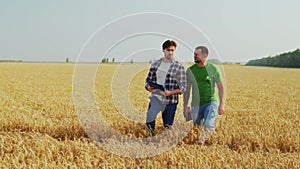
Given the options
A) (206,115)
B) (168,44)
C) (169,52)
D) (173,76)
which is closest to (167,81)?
(173,76)

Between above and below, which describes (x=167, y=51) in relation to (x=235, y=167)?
above

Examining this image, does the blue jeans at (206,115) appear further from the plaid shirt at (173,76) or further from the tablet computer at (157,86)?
the tablet computer at (157,86)

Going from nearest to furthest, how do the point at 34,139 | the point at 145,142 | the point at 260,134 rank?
the point at 34,139 → the point at 145,142 → the point at 260,134

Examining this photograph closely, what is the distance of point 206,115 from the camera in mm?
6395

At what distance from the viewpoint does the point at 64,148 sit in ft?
16.4

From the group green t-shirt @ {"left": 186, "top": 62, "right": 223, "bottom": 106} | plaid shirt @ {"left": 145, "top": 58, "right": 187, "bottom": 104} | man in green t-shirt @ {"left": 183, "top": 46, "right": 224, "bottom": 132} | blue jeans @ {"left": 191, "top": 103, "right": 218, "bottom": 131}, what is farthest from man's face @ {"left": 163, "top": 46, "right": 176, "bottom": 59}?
blue jeans @ {"left": 191, "top": 103, "right": 218, "bottom": 131}

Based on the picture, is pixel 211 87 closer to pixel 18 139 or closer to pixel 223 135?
pixel 223 135

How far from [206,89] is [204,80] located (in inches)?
8.3

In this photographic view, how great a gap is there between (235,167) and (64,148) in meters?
2.64

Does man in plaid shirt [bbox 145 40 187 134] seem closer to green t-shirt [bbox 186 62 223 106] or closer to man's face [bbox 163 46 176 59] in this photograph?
man's face [bbox 163 46 176 59]

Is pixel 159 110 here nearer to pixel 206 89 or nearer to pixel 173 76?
pixel 173 76

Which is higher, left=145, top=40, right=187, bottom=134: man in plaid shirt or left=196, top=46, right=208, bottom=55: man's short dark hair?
left=196, top=46, right=208, bottom=55: man's short dark hair

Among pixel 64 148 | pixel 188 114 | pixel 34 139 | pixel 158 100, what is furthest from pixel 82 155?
pixel 188 114

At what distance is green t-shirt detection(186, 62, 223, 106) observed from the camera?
6.32 metres
